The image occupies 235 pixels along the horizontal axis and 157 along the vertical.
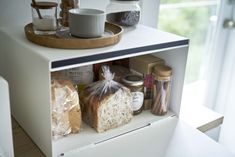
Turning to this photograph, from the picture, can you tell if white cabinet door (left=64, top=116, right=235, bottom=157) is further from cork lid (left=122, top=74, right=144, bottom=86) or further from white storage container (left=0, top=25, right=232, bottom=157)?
cork lid (left=122, top=74, right=144, bottom=86)

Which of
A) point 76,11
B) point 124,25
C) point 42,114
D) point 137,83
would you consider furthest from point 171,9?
point 42,114

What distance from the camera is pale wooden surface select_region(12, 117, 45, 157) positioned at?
0.81 meters

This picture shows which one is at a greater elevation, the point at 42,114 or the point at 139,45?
the point at 139,45

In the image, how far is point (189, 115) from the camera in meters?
1.10

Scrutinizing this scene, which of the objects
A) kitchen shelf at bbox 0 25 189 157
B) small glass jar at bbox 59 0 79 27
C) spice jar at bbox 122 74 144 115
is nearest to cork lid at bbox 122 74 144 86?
spice jar at bbox 122 74 144 115

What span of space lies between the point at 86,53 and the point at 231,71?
128cm

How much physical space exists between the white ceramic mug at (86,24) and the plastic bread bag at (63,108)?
134 mm

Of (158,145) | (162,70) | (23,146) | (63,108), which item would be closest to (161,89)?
(162,70)

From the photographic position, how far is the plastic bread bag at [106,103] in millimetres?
853

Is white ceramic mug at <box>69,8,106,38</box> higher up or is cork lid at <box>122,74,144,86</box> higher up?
white ceramic mug at <box>69,8,106,38</box>

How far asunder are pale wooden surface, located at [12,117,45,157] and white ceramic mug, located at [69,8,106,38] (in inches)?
12.7

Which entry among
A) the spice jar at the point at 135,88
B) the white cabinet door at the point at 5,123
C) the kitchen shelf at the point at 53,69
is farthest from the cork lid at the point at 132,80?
the white cabinet door at the point at 5,123

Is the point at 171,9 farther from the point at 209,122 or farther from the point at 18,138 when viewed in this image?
the point at 18,138

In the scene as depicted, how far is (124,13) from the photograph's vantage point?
997 millimetres
